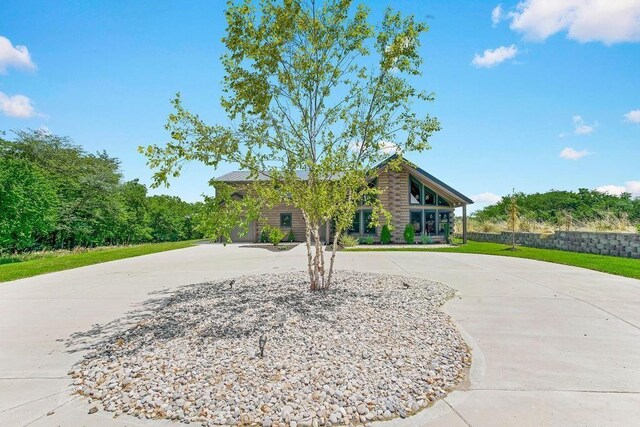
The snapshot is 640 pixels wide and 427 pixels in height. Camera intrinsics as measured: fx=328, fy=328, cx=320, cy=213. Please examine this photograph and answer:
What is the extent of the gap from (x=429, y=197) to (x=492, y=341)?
17724 mm

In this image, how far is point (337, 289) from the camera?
703cm

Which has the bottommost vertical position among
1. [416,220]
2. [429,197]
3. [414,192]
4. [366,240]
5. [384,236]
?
[366,240]

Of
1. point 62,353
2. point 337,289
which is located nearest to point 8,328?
point 62,353

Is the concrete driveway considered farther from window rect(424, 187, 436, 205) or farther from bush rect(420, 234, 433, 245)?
window rect(424, 187, 436, 205)

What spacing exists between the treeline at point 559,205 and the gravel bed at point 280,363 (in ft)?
88.7

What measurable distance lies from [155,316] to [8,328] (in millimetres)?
2107

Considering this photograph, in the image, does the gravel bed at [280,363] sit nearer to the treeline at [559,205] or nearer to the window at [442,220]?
the window at [442,220]

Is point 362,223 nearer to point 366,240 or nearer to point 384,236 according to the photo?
point 366,240

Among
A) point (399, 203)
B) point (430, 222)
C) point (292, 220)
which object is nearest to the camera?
point (399, 203)

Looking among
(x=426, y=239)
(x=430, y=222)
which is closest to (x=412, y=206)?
(x=430, y=222)

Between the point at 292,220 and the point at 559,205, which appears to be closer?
the point at 292,220

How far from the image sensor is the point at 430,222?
21422mm

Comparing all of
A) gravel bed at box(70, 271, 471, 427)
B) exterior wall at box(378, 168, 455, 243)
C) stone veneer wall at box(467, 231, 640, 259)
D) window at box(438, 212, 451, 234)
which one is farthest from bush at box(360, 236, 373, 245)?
gravel bed at box(70, 271, 471, 427)

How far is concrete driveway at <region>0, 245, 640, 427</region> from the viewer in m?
2.85
